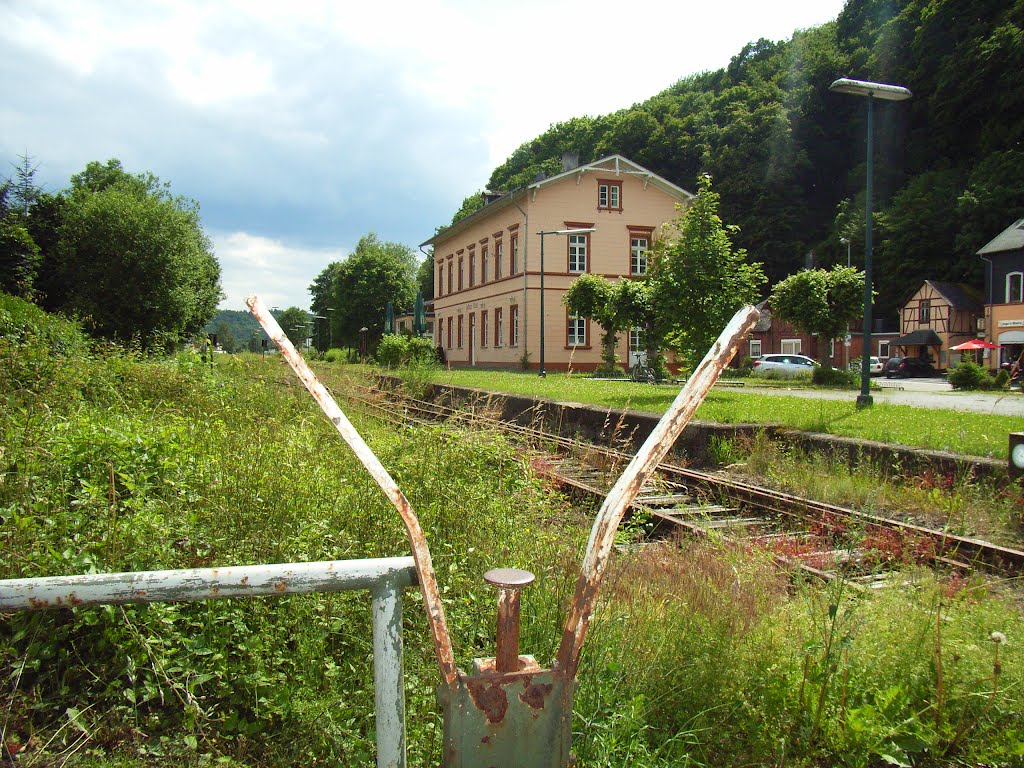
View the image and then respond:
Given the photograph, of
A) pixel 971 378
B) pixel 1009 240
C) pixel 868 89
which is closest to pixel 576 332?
pixel 971 378

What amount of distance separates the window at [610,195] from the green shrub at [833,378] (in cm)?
1510

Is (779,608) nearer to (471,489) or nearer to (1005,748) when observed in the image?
(1005,748)

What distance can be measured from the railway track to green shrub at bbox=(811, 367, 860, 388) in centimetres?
2093

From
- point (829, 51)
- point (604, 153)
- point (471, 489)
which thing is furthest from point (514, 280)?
point (829, 51)

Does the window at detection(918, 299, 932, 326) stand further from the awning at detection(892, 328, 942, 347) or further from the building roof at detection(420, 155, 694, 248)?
the building roof at detection(420, 155, 694, 248)

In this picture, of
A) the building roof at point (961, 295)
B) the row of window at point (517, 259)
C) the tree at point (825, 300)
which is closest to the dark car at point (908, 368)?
the building roof at point (961, 295)

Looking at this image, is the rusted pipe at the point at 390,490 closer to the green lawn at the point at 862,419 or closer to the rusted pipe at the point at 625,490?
the rusted pipe at the point at 625,490

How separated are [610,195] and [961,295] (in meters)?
29.1

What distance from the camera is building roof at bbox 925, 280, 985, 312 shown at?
51.1 meters

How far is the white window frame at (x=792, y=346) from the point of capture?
59344 mm

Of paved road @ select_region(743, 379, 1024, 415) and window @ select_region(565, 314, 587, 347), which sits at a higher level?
window @ select_region(565, 314, 587, 347)

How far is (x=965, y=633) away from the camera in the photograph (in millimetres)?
3416

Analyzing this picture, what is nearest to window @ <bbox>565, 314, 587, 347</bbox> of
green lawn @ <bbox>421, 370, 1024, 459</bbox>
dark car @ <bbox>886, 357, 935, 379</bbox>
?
green lawn @ <bbox>421, 370, 1024, 459</bbox>

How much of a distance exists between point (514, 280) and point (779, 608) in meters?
36.4
